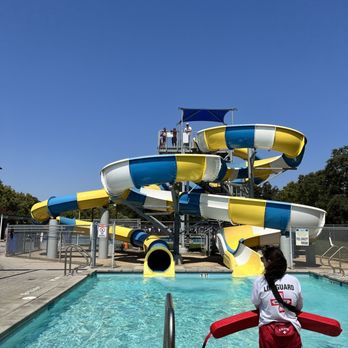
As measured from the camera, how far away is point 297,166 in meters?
16.6

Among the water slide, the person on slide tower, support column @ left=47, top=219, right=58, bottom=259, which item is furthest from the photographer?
support column @ left=47, top=219, right=58, bottom=259

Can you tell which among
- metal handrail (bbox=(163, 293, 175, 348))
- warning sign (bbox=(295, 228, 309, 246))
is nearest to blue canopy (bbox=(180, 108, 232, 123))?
warning sign (bbox=(295, 228, 309, 246))

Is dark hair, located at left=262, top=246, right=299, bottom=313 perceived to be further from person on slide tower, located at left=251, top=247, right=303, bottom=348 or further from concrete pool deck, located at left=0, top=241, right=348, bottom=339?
concrete pool deck, located at left=0, top=241, right=348, bottom=339

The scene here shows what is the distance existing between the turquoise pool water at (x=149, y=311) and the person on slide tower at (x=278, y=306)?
3003 millimetres

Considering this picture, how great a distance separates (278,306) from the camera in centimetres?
296

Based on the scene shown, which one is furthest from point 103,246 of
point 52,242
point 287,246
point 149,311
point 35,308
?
point 35,308

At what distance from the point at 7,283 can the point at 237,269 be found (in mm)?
6846

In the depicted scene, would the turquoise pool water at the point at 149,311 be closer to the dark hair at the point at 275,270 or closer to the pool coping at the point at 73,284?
the pool coping at the point at 73,284

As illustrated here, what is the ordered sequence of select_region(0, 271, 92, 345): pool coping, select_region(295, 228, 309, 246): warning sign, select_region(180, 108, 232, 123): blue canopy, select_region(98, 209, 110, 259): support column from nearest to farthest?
select_region(0, 271, 92, 345): pool coping
select_region(295, 228, 309, 246): warning sign
select_region(98, 209, 110, 259): support column
select_region(180, 108, 232, 123): blue canopy

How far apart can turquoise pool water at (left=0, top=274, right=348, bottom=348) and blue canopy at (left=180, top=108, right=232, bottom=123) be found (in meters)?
12.3

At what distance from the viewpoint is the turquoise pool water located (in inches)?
227

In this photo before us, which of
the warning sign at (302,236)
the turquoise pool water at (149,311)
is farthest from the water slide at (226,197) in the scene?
the turquoise pool water at (149,311)

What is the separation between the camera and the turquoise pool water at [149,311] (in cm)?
577

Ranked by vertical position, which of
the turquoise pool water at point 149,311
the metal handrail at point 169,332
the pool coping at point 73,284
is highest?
the metal handrail at point 169,332
